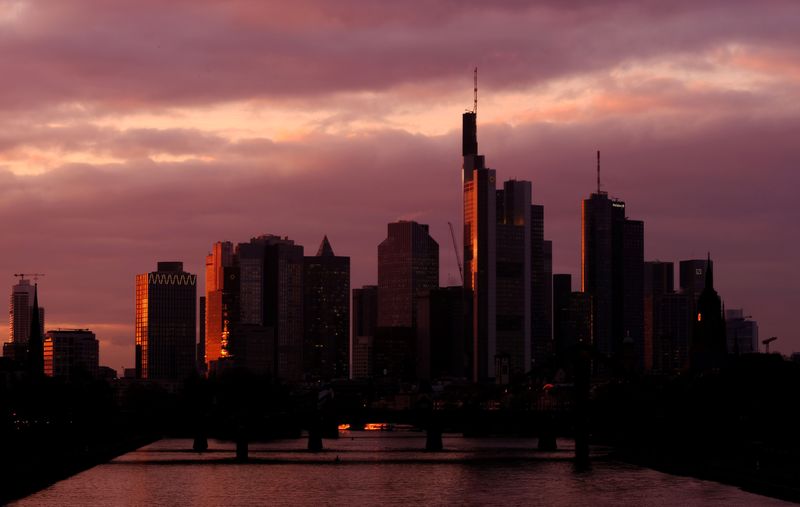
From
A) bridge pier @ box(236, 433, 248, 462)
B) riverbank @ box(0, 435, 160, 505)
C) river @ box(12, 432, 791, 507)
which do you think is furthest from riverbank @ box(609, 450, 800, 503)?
riverbank @ box(0, 435, 160, 505)

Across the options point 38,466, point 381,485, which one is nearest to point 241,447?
point 38,466

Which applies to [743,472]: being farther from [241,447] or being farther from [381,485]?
[241,447]

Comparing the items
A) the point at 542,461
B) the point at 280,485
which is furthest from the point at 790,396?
the point at 280,485

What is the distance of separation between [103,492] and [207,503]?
13.7m

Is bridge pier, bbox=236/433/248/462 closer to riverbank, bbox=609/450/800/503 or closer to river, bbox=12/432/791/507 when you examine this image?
river, bbox=12/432/791/507

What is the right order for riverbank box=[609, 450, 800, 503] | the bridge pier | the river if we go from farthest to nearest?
the bridge pier → the river → riverbank box=[609, 450, 800, 503]

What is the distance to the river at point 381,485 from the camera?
132500 mm

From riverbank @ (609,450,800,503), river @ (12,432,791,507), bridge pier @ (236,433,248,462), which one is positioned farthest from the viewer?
bridge pier @ (236,433,248,462)

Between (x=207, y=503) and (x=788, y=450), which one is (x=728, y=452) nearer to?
(x=788, y=450)

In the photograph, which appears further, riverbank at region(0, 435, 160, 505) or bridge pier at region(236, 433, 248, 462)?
bridge pier at region(236, 433, 248, 462)

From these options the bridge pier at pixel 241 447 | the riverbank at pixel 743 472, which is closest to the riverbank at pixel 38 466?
the bridge pier at pixel 241 447

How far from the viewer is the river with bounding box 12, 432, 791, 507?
132500 mm

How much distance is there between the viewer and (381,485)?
502 feet

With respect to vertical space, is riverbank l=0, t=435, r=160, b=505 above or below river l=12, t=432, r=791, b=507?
above
